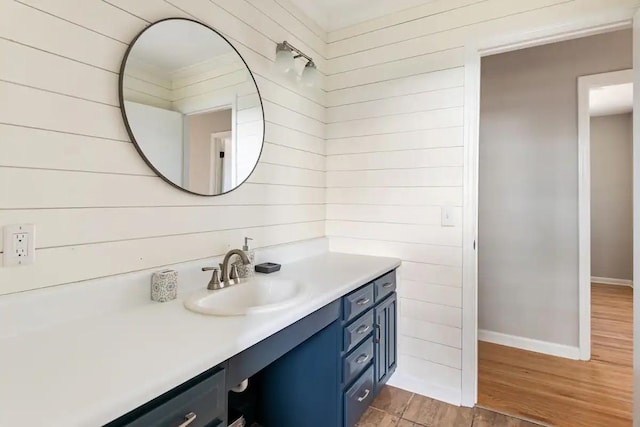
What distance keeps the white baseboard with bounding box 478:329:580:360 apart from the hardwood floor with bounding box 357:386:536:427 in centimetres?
103

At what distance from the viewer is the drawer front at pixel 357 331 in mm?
1549

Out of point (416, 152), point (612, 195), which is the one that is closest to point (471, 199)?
point (416, 152)

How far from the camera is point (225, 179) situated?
163 centimetres

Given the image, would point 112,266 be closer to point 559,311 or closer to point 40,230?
point 40,230

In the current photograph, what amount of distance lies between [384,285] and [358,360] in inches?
17.5

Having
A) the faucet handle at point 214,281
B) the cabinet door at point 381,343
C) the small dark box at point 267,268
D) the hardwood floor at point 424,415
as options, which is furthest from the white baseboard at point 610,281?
the faucet handle at point 214,281

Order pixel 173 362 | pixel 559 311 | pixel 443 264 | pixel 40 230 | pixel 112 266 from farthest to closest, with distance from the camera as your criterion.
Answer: pixel 559 311 < pixel 443 264 < pixel 112 266 < pixel 40 230 < pixel 173 362

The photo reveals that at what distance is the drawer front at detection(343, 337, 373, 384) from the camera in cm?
155

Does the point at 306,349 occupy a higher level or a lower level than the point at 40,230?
lower

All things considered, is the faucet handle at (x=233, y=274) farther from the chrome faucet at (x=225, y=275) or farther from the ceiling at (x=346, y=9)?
Answer: the ceiling at (x=346, y=9)

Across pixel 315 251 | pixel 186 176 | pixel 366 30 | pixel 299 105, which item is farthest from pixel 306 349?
pixel 366 30

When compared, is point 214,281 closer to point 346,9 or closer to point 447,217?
point 447,217

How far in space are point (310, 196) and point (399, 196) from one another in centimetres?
58

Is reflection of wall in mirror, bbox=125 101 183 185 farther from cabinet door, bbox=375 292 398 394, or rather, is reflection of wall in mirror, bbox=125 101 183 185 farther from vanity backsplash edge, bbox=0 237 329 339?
cabinet door, bbox=375 292 398 394
